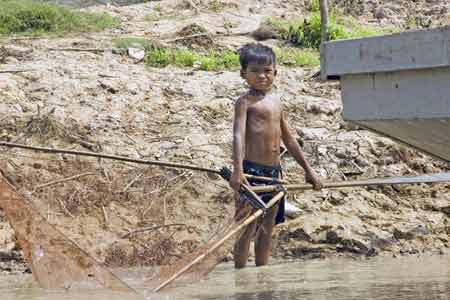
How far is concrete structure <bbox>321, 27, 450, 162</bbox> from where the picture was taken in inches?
186

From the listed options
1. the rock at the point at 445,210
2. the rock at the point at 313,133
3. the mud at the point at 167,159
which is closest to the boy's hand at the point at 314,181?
the mud at the point at 167,159

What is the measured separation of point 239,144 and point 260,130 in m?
0.34

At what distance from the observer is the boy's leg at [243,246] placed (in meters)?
6.45

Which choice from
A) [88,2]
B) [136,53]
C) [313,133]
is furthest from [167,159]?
[88,2]

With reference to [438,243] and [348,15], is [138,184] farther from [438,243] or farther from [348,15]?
[348,15]

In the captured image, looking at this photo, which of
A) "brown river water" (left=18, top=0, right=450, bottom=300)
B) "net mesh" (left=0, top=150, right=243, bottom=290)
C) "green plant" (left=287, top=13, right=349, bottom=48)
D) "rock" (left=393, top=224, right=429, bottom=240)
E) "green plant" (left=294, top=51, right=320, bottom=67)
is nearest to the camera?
"brown river water" (left=18, top=0, right=450, bottom=300)

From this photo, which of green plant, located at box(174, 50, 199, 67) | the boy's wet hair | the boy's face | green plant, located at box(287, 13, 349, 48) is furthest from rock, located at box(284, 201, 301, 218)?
green plant, located at box(287, 13, 349, 48)

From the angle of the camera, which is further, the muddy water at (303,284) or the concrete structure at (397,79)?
the muddy water at (303,284)

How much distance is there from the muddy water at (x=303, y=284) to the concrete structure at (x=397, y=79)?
3.93 ft

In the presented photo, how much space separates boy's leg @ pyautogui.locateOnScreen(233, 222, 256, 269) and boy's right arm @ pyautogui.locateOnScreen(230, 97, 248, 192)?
29 centimetres

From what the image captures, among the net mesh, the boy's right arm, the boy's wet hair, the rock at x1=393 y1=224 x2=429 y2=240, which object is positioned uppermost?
the boy's wet hair

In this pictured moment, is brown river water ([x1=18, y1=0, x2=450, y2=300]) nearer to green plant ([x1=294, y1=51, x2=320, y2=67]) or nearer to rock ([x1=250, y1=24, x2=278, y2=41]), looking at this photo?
green plant ([x1=294, y1=51, x2=320, y2=67])

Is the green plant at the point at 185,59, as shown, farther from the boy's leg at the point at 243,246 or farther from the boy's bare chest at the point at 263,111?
the boy's leg at the point at 243,246

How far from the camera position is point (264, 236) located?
22.5 feet
